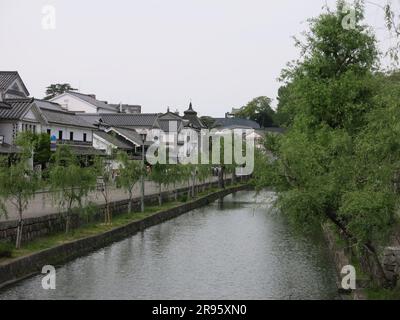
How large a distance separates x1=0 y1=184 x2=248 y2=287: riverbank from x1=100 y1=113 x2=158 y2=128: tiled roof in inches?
1331

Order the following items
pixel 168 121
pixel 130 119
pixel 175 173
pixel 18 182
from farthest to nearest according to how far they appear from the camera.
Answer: pixel 168 121, pixel 130 119, pixel 175 173, pixel 18 182

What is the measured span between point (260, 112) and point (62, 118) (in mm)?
78328

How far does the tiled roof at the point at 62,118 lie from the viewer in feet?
145

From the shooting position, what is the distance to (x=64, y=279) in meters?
16.7

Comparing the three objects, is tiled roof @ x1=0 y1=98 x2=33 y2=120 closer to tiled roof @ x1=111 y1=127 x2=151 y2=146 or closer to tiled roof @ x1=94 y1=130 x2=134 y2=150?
tiled roof @ x1=94 y1=130 x2=134 y2=150

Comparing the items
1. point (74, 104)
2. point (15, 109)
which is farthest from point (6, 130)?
point (74, 104)

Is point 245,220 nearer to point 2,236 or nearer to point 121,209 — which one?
point 121,209

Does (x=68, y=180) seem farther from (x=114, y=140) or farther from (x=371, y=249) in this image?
(x=114, y=140)

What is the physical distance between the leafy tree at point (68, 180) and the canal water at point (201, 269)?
2383 millimetres

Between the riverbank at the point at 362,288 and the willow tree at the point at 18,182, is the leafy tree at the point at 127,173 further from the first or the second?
the riverbank at the point at 362,288

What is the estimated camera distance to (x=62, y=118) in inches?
1848

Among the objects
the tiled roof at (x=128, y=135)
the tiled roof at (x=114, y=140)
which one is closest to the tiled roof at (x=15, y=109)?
the tiled roof at (x=114, y=140)
